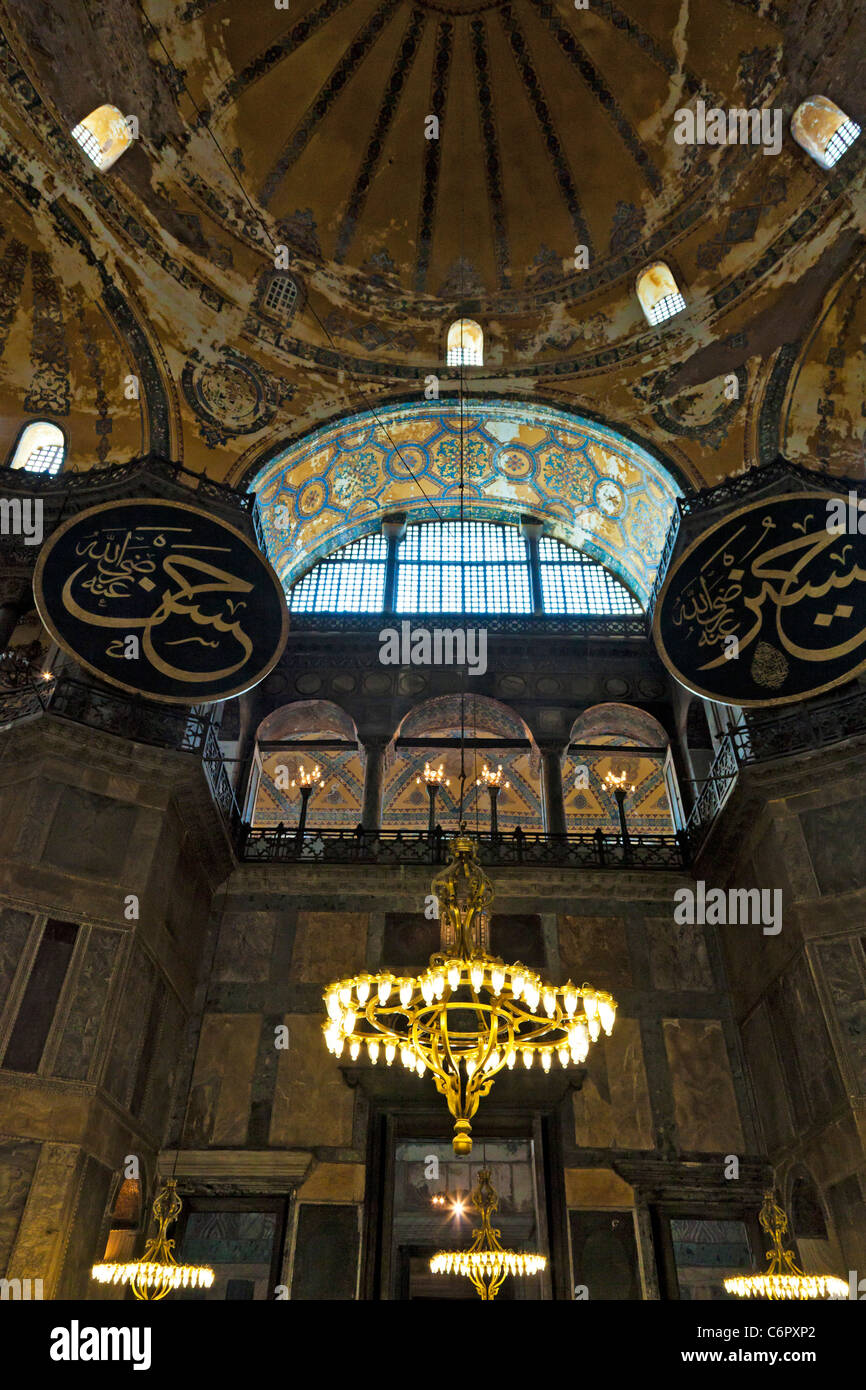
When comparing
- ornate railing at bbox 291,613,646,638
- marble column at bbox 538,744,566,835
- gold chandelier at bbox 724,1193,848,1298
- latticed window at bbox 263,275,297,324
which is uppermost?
latticed window at bbox 263,275,297,324

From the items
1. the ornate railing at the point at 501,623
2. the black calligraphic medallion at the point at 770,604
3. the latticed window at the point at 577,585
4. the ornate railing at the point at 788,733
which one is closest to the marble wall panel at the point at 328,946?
the ornate railing at the point at 788,733

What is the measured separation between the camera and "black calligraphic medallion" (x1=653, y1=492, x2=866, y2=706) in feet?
25.3

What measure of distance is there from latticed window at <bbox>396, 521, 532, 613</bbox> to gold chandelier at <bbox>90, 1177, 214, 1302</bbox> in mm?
7428

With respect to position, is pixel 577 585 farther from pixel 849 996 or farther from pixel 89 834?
pixel 89 834

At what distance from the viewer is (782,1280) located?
5.43 m

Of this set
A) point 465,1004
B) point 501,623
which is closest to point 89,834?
point 465,1004

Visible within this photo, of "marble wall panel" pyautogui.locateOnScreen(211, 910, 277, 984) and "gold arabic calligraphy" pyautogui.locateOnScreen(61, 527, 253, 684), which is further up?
"gold arabic calligraphy" pyautogui.locateOnScreen(61, 527, 253, 684)

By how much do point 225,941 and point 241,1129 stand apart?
1.76 m

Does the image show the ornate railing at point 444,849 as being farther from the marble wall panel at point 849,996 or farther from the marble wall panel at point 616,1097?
the marble wall panel at point 849,996

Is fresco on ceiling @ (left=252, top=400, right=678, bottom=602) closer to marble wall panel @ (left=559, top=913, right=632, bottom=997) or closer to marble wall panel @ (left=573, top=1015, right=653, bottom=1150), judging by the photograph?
marble wall panel @ (left=559, top=913, right=632, bottom=997)

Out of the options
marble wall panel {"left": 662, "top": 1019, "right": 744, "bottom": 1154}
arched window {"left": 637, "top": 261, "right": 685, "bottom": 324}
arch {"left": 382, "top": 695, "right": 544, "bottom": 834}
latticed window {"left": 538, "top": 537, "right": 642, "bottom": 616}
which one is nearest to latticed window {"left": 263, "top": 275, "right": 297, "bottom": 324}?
arched window {"left": 637, "top": 261, "right": 685, "bottom": 324}

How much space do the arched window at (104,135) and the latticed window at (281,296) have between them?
2161 mm

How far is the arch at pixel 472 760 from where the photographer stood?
33.5ft

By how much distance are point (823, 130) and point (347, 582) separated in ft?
25.5
